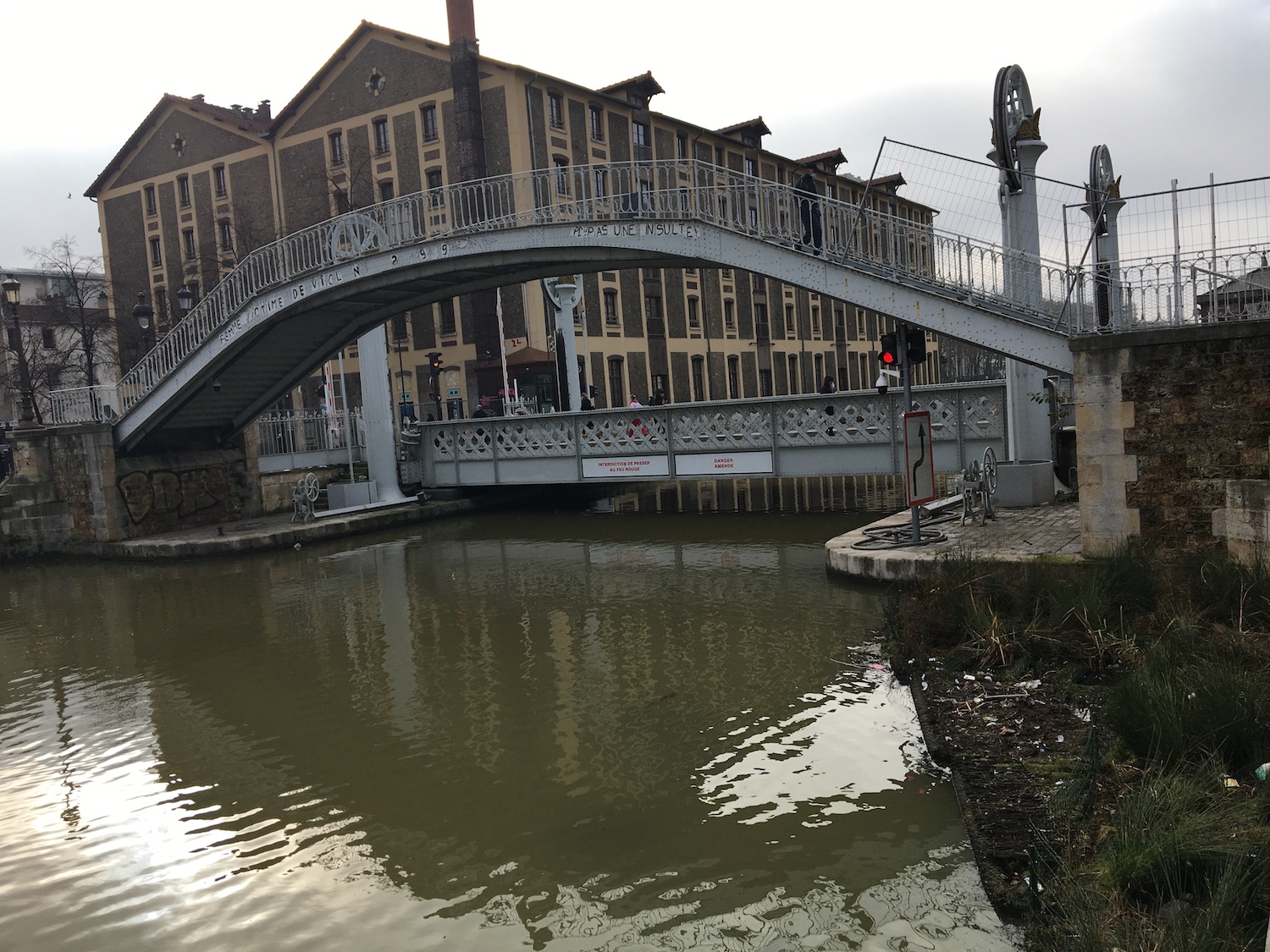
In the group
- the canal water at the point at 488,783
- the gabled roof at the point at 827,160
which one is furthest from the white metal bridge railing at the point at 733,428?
the gabled roof at the point at 827,160

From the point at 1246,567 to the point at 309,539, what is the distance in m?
16.3

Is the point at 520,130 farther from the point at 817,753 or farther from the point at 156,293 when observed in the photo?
the point at 817,753

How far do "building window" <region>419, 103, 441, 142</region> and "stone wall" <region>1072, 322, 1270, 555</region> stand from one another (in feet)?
108

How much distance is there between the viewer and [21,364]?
66.0 feet

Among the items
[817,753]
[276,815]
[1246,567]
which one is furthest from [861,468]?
[276,815]

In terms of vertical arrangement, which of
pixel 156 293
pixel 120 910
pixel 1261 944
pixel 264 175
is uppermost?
pixel 264 175

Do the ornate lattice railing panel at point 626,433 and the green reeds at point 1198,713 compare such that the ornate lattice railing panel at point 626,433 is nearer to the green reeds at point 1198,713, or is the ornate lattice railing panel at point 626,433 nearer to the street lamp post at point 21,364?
the street lamp post at point 21,364

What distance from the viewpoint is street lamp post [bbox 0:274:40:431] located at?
728 inches

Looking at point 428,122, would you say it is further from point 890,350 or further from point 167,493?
point 890,350

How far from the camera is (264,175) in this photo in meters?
44.0

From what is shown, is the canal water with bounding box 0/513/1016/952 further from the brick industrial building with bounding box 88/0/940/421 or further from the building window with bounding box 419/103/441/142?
the building window with bounding box 419/103/441/142

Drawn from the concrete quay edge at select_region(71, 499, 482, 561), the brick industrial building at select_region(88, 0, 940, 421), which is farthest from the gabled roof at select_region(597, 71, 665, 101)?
the concrete quay edge at select_region(71, 499, 482, 561)

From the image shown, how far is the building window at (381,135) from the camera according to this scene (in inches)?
1558

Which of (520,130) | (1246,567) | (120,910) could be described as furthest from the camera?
(520,130)
